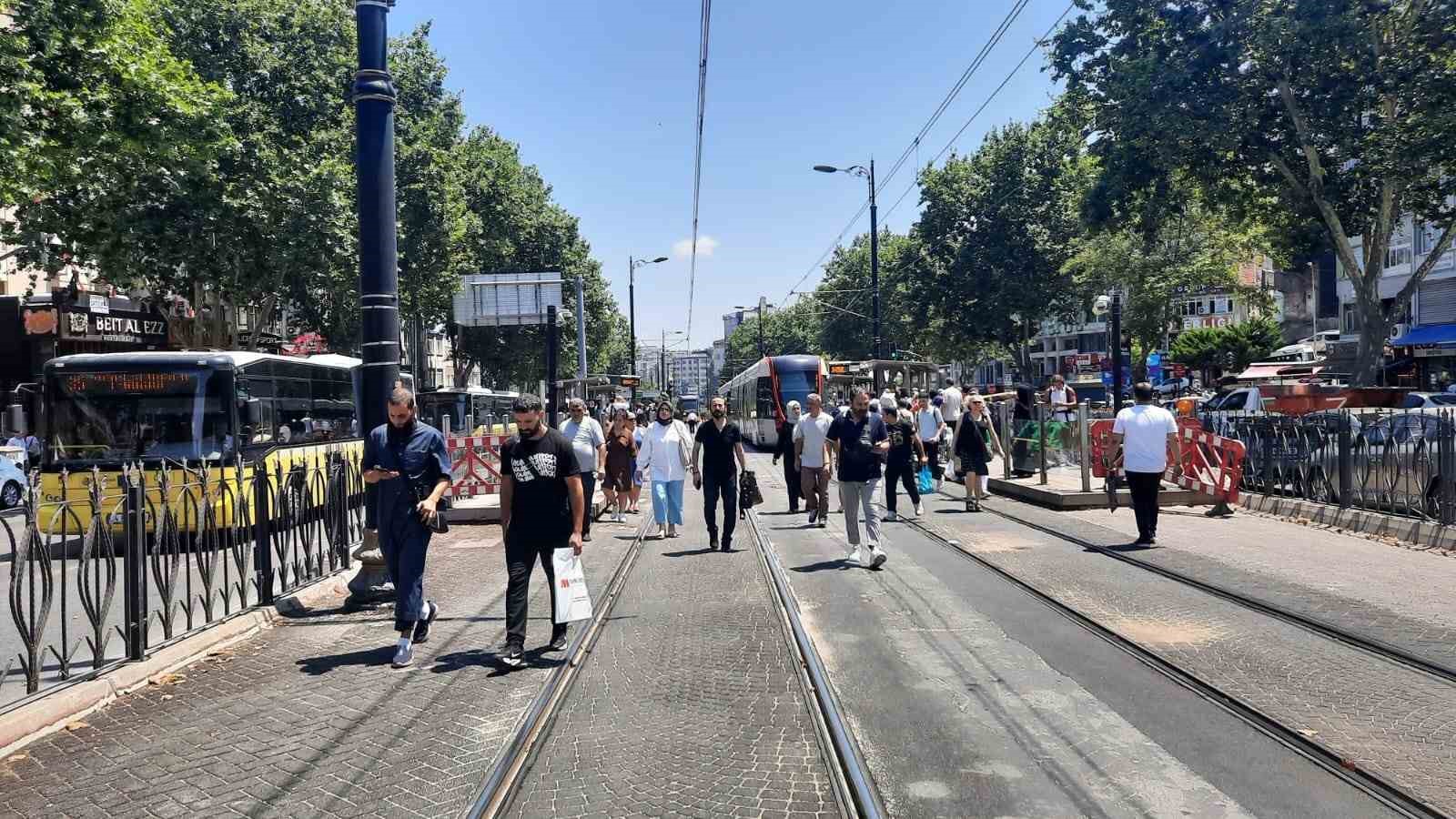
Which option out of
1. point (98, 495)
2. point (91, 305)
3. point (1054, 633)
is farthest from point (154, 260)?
point (1054, 633)

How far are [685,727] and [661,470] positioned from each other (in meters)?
7.47

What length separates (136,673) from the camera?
635 centimetres

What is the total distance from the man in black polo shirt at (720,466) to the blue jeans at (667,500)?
93 cm

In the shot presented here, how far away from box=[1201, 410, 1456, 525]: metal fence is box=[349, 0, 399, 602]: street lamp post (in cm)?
1076

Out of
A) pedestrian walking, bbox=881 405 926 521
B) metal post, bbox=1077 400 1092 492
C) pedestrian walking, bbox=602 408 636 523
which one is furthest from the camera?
pedestrian walking, bbox=602 408 636 523

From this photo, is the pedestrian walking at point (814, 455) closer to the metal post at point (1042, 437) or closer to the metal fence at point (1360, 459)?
the metal post at point (1042, 437)

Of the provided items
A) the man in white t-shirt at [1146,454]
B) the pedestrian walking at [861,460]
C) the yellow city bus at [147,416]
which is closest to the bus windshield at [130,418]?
the yellow city bus at [147,416]

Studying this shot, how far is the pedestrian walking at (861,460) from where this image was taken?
9977 mm

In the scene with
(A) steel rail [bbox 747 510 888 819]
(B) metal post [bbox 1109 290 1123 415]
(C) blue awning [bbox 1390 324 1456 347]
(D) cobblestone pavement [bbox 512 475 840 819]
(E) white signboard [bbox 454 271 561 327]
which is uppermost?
(E) white signboard [bbox 454 271 561 327]

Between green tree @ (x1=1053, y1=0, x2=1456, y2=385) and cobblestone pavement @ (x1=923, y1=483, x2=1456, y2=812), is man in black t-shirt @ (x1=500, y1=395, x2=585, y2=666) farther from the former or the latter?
green tree @ (x1=1053, y1=0, x2=1456, y2=385)

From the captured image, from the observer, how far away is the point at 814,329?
87312mm

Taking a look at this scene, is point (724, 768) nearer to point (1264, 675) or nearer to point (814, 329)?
point (1264, 675)

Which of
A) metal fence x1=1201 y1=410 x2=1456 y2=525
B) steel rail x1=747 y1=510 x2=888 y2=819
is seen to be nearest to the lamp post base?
steel rail x1=747 y1=510 x2=888 y2=819

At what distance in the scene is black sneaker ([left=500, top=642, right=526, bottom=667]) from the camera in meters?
6.34
